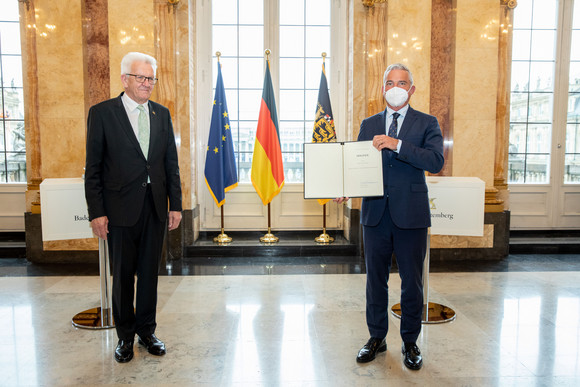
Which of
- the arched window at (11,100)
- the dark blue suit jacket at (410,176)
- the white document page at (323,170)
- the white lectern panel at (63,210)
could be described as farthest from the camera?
the arched window at (11,100)

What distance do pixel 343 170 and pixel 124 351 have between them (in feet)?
5.47

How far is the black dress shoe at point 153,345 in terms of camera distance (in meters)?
2.60

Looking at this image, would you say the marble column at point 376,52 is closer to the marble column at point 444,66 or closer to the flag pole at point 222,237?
the marble column at point 444,66

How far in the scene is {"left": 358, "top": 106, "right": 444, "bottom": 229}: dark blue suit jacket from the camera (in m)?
2.34

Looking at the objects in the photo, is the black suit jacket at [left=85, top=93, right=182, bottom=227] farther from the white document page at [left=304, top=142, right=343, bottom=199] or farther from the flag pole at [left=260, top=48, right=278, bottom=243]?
the flag pole at [left=260, top=48, right=278, bottom=243]

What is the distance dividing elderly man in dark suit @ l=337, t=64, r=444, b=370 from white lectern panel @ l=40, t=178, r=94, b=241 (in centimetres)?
200

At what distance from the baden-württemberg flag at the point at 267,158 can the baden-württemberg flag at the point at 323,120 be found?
51 cm

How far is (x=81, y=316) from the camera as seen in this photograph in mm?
3191

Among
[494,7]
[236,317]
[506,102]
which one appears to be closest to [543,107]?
[506,102]

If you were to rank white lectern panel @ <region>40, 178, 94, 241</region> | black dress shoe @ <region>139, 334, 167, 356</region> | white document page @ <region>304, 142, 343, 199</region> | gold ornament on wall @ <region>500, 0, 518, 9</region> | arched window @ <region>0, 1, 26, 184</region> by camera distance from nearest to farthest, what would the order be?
1. white document page @ <region>304, 142, 343, 199</region>
2. black dress shoe @ <region>139, 334, 167, 356</region>
3. white lectern panel @ <region>40, 178, 94, 241</region>
4. gold ornament on wall @ <region>500, 0, 518, 9</region>
5. arched window @ <region>0, 1, 26, 184</region>

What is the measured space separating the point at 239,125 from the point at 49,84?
2294 mm

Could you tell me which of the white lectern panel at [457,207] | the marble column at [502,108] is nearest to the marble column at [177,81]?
the white lectern panel at [457,207]

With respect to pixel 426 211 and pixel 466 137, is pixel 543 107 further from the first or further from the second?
pixel 426 211

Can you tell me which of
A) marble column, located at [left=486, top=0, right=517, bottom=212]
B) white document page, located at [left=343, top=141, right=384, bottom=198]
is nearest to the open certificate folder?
white document page, located at [left=343, top=141, right=384, bottom=198]
